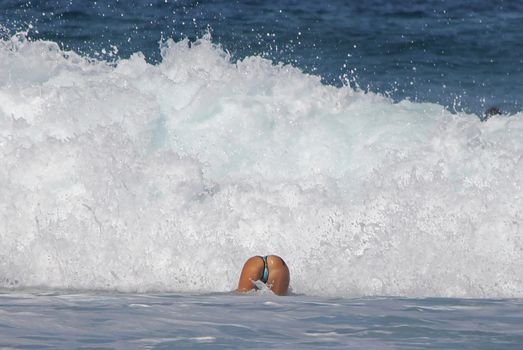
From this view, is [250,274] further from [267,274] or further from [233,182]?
[233,182]

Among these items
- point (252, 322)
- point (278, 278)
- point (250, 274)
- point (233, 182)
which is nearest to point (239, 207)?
point (233, 182)

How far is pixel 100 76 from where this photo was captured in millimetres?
11906

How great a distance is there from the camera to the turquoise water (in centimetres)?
640

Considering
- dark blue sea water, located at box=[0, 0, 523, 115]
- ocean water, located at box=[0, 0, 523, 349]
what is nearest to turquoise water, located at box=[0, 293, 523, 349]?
ocean water, located at box=[0, 0, 523, 349]

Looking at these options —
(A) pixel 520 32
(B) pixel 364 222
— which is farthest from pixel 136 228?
(A) pixel 520 32

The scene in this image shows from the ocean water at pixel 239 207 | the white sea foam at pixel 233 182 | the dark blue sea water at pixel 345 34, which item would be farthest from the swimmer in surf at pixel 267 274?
the dark blue sea water at pixel 345 34

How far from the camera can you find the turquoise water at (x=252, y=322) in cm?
640

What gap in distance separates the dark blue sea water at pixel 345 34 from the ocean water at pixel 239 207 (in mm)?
1227

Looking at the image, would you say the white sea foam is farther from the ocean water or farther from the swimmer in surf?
the swimmer in surf

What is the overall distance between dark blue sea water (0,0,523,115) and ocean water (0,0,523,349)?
1.23 m

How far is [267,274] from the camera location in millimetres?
8250

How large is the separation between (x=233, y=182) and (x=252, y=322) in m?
3.49

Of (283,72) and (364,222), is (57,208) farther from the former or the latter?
(283,72)

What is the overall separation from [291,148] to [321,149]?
0.31 meters
